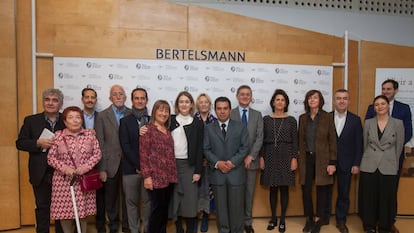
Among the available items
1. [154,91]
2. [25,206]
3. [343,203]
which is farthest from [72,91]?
[343,203]

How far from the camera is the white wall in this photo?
4.78m

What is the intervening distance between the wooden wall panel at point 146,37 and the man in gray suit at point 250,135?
21.4 inches

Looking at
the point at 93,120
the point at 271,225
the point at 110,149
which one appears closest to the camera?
the point at 110,149

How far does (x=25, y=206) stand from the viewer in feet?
12.3

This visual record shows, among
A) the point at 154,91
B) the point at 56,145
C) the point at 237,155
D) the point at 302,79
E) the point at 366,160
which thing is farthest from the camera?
the point at 302,79

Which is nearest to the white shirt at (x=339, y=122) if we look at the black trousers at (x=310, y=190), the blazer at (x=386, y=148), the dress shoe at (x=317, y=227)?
the blazer at (x=386, y=148)

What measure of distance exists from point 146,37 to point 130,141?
1.41 meters

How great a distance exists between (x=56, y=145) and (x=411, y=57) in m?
4.57

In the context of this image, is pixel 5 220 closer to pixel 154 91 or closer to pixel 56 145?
pixel 56 145

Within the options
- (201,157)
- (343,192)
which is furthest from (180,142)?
(343,192)

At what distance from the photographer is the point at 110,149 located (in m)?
3.42

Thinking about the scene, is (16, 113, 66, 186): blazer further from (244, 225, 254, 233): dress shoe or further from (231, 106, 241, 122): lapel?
(244, 225, 254, 233): dress shoe

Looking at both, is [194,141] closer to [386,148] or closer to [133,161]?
[133,161]

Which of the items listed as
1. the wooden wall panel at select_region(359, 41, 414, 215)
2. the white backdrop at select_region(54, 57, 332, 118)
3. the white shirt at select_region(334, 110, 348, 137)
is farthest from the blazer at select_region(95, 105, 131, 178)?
the wooden wall panel at select_region(359, 41, 414, 215)
